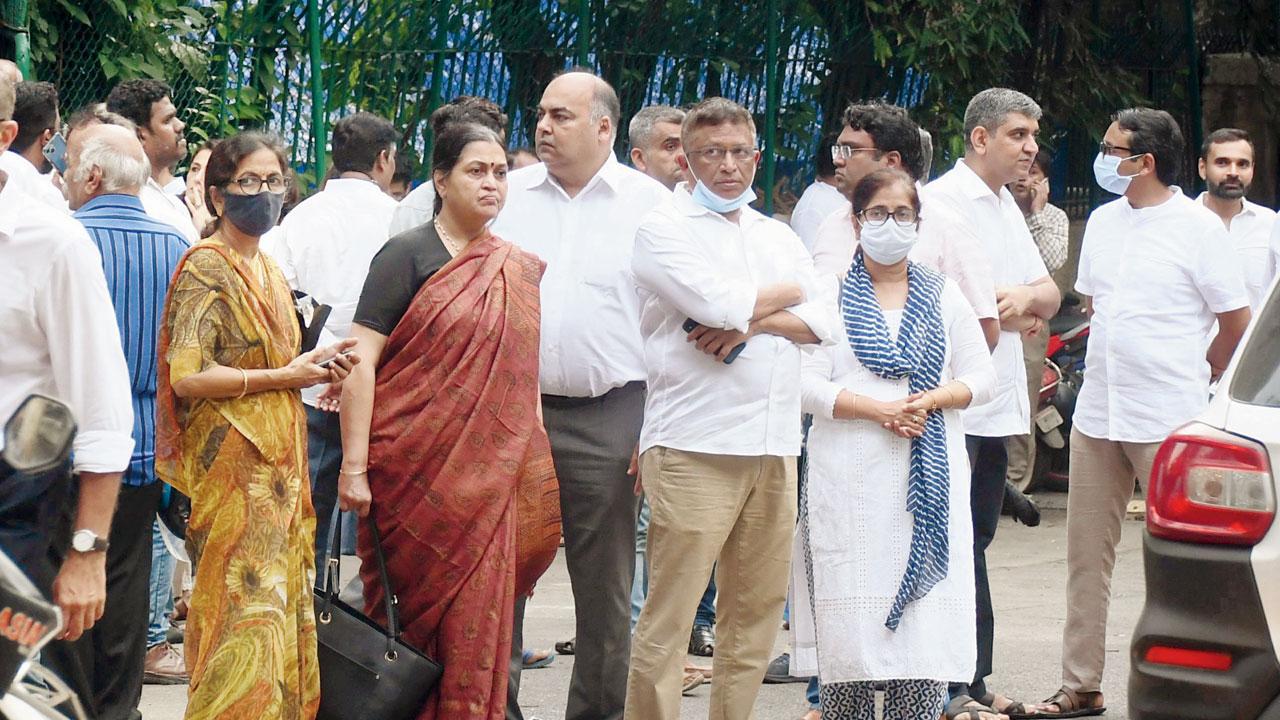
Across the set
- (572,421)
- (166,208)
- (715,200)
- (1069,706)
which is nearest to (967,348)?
(715,200)

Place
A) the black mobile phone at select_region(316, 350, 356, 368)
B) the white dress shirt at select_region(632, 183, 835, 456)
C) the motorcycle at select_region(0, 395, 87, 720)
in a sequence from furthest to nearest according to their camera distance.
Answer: the white dress shirt at select_region(632, 183, 835, 456), the black mobile phone at select_region(316, 350, 356, 368), the motorcycle at select_region(0, 395, 87, 720)

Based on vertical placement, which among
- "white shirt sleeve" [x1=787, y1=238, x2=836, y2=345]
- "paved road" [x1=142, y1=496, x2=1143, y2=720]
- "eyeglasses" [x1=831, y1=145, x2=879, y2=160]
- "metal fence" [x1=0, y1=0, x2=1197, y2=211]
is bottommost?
"paved road" [x1=142, y1=496, x2=1143, y2=720]

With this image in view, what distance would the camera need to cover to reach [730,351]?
5.56 metres

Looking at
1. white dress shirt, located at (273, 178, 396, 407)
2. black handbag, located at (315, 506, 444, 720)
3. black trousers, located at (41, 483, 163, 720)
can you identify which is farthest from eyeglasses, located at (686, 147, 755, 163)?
white dress shirt, located at (273, 178, 396, 407)

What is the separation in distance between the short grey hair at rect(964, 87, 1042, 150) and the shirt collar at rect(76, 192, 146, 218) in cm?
294

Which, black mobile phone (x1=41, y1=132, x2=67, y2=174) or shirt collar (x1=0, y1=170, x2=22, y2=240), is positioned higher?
black mobile phone (x1=41, y1=132, x2=67, y2=174)

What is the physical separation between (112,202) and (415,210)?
1.06 metres

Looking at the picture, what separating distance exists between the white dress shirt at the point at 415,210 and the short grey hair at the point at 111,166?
3.04 ft

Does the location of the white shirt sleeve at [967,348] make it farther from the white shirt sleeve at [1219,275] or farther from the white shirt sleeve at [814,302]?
the white shirt sleeve at [1219,275]

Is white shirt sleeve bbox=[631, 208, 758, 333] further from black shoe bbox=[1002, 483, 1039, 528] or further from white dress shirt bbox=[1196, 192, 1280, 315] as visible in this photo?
white dress shirt bbox=[1196, 192, 1280, 315]

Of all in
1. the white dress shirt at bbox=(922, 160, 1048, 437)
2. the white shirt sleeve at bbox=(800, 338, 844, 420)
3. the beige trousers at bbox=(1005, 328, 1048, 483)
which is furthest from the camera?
the beige trousers at bbox=(1005, 328, 1048, 483)

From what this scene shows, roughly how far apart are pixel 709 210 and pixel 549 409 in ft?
2.84

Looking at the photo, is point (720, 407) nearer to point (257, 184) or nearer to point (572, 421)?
point (572, 421)

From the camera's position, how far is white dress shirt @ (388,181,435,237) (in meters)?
6.72
